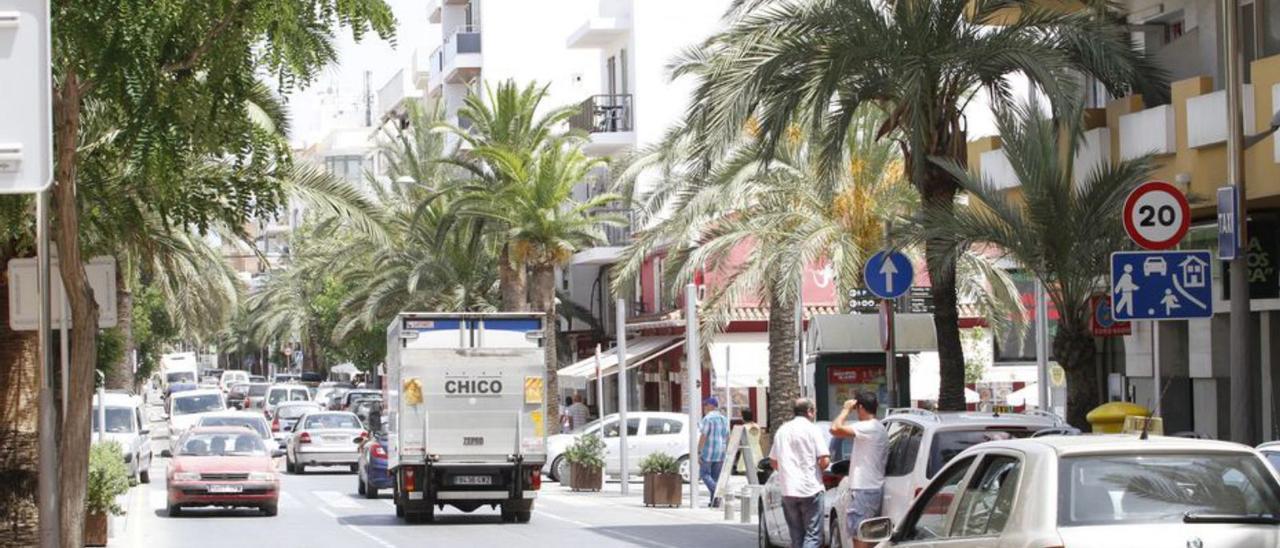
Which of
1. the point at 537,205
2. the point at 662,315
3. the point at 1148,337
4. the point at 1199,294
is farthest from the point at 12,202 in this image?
the point at 662,315

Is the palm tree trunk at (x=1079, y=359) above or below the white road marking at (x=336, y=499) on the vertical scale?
above

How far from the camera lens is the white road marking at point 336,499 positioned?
34509mm

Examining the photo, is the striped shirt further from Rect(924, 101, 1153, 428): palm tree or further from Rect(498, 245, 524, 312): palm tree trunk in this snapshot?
Rect(498, 245, 524, 312): palm tree trunk

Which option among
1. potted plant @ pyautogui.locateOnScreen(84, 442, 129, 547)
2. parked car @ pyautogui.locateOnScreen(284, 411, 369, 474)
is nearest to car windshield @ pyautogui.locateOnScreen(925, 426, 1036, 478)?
potted plant @ pyautogui.locateOnScreen(84, 442, 129, 547)

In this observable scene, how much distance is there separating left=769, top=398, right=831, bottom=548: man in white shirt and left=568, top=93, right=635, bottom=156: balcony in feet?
131

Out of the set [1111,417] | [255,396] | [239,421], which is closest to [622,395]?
[239,421]

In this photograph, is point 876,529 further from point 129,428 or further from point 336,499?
point 129,428

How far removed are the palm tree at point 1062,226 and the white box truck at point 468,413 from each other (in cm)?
896

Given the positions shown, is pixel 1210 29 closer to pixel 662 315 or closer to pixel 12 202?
pixel 12 202

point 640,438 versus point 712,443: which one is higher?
point 712,443

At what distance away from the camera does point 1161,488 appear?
9.16 metres

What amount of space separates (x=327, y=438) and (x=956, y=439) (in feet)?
108

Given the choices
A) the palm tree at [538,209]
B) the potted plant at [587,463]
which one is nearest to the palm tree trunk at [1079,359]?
the potted plant at [587,463]

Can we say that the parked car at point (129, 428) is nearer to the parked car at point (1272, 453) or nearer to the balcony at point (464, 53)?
the parked car at point (1272, 453)
